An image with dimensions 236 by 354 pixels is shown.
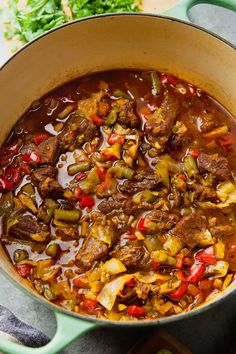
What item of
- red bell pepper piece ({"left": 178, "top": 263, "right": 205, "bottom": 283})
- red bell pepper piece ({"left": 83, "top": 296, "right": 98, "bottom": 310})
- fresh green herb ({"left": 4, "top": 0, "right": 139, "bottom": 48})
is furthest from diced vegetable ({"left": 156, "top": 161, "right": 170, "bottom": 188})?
fresh green herb ({"left": 4, "top": 0, "right": 139, "bottom": 48})

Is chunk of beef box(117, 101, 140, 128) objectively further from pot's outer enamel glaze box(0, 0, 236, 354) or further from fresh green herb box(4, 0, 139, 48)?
fresh green herb box(4, 0, 139, 48)

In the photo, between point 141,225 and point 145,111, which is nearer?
point 141,225

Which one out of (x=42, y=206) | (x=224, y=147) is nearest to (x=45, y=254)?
(x=42, y=206)

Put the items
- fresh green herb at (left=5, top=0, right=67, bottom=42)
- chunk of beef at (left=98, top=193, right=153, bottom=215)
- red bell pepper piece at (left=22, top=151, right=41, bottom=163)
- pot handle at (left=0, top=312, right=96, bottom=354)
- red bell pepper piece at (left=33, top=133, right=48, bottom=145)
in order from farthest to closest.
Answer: fresh green herb at (left=5, top=0, right=67, bottom=42), red bell pepper piece at (left=33, top=133, right=48, bottom=145), red bell pepper piece at (left=22, top=151, right=41, bottom=163), chunk of beef at (left=98, top=193, right=153, bottom=215), pot handle at (left=0, top=312, right=96, bottom=354)

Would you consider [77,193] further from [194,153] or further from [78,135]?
[194,153]

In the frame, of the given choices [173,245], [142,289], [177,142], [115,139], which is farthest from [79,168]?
[142,289]

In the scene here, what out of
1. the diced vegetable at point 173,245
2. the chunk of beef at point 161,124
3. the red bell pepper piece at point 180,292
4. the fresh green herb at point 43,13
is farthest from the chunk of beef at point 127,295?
the fresh green herb at point 43,13
